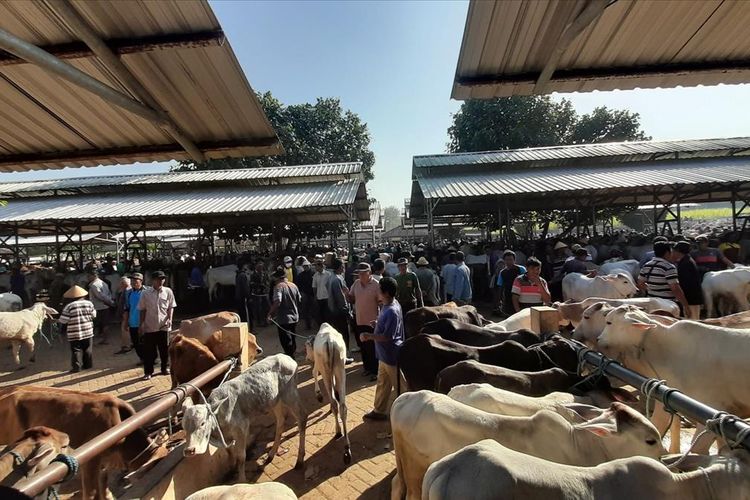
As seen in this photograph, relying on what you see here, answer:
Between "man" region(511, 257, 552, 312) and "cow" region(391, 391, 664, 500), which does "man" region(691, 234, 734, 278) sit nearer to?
"man" region(511, 257, 552, 312)

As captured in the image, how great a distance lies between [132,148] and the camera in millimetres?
3559

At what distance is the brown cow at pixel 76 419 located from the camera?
3.37 m

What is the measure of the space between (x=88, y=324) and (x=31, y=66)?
654 cm

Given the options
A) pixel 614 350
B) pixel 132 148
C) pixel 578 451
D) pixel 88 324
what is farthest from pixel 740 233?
pixel 88 324

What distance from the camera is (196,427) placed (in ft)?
10.4

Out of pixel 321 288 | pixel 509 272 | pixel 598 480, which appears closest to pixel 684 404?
pixel 598 480

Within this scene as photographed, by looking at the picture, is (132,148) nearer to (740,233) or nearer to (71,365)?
(71,365)

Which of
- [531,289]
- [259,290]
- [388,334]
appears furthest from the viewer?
[259,290]

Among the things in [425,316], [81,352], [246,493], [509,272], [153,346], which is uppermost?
[509,272]

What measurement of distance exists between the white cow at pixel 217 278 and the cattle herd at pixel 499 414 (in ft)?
28.9

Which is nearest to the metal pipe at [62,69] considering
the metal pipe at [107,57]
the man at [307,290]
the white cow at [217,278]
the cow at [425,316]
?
the metal pipe at [107,57]

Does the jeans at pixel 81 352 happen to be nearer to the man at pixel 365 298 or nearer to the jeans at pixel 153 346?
the jeans at pixel 153 346

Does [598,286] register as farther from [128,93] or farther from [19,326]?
[19,326]

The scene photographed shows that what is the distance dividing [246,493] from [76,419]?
2257 millimetres
